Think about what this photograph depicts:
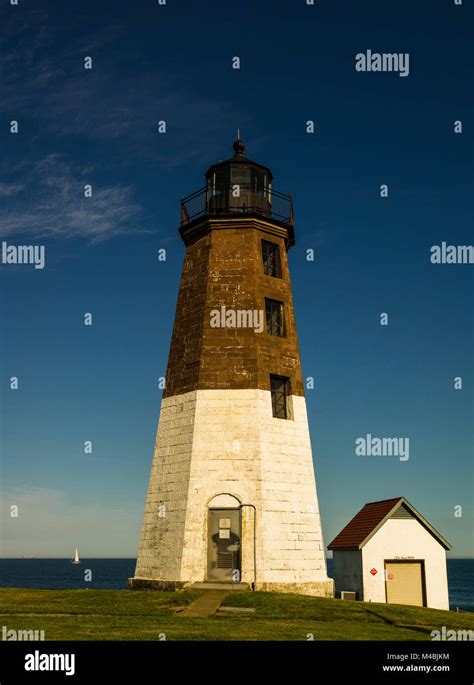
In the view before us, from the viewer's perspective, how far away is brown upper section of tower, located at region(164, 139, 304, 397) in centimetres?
2652

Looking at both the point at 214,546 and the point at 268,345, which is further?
the point at 268,345

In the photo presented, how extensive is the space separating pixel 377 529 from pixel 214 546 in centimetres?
835

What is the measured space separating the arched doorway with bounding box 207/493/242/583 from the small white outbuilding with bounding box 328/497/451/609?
21.9ft

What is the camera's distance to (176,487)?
25469 millimetres

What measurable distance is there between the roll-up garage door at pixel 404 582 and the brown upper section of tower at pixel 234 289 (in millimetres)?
8933

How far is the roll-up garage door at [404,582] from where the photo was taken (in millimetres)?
28688

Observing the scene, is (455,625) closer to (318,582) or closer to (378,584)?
(318,582)

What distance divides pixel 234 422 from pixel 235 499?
2842mm

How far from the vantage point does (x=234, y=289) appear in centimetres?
2758

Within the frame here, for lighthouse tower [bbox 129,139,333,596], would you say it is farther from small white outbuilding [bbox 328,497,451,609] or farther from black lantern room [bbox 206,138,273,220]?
small white outbuilding [bbox 328,497,451,609]

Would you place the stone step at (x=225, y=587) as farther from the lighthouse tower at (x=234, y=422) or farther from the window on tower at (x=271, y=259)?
the window on tower at (x=271, y=259)
